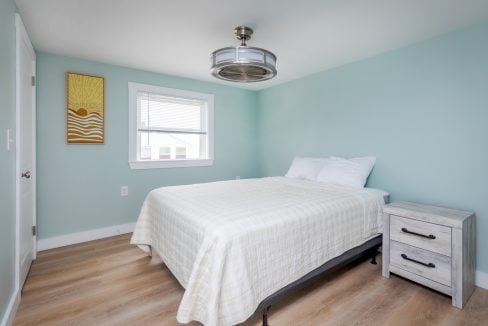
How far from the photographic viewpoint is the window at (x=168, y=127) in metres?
3.29

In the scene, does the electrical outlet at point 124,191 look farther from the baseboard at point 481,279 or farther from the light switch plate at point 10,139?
the baseboard at point 481,279

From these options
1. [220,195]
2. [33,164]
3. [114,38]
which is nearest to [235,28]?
[114,38]

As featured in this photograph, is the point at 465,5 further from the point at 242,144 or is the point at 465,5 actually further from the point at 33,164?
the point at 33,164

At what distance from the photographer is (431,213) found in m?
1.97

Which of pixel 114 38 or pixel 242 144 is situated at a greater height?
pixel 114 38

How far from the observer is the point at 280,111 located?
403 cm

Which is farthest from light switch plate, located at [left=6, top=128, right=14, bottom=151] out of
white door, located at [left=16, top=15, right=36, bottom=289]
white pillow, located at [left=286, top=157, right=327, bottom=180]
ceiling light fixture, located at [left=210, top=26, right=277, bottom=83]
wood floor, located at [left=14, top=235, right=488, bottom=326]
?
white pillow, located at [left=286, top=157, right=327, bottom=180]

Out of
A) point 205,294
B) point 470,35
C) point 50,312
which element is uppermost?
point 470,35

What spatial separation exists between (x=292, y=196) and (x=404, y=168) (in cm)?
131

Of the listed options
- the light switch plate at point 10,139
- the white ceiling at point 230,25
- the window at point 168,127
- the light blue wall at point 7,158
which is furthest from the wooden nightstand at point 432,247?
the light switch plate at point 10,139

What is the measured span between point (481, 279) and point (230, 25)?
3.01m

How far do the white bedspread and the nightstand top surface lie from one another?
0.19 meters

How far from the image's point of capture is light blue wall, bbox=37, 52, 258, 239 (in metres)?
2.71

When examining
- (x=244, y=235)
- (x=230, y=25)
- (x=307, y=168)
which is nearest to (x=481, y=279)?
(x=307, y=168)
